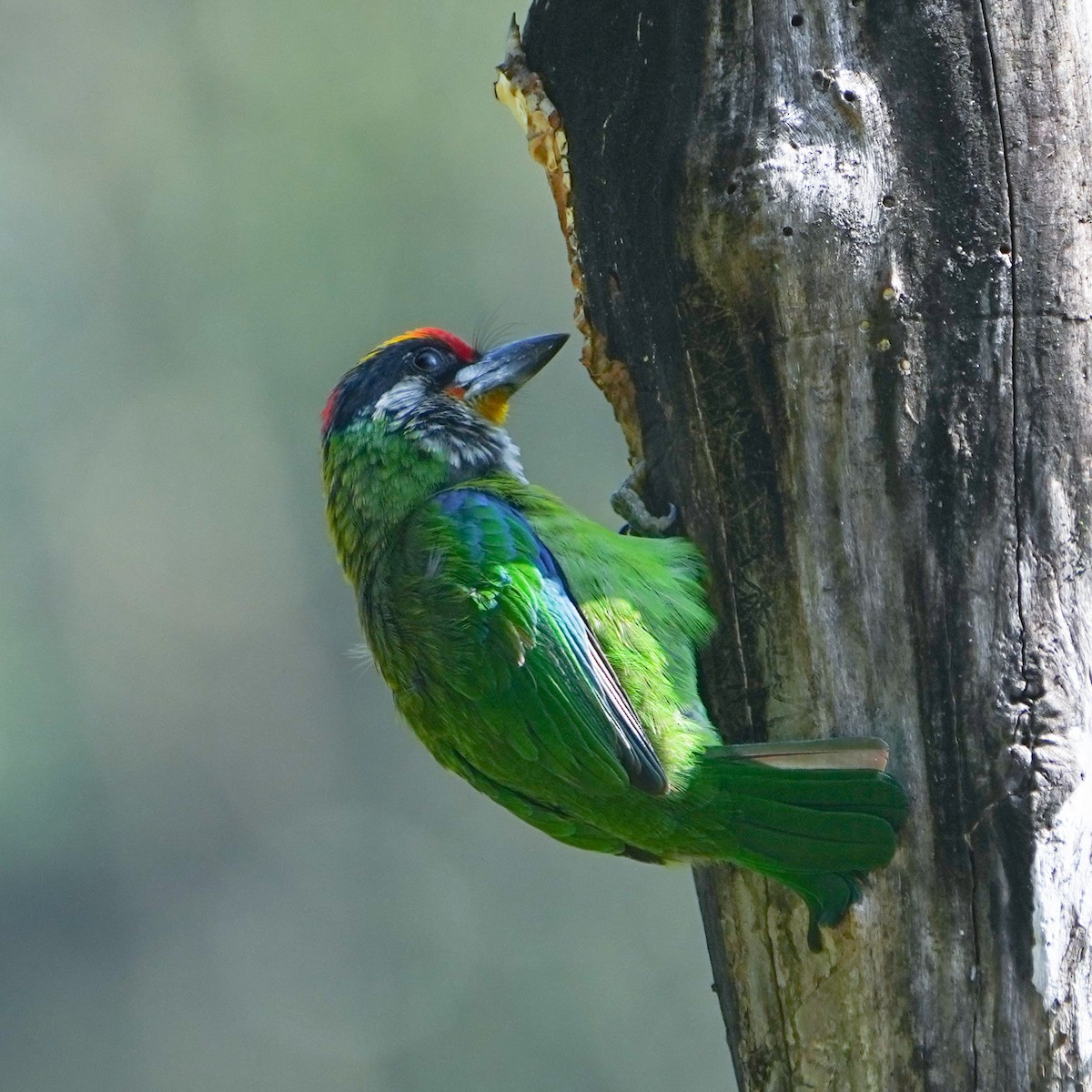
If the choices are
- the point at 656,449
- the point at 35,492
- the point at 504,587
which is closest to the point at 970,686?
the point at 656,449

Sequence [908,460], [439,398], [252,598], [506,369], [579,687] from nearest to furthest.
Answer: [908,460], [579,687], [439,398], [506,369], [252,598]

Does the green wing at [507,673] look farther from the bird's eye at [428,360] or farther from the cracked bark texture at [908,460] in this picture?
the bird's eye at [428,360]

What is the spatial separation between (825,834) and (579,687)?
697 mm

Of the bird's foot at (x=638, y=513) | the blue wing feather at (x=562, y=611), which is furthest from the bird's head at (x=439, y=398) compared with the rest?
the bird's foot at (x=638, y=513)

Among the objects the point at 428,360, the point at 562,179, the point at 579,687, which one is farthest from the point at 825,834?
the point at 428,360

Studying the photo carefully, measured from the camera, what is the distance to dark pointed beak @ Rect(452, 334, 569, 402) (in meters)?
4.12

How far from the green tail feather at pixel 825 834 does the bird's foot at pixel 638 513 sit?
0.58 m

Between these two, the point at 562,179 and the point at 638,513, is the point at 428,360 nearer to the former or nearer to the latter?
the point at 562,179

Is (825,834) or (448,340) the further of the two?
(448,340)

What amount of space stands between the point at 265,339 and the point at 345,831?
397 cm

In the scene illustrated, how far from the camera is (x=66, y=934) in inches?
383

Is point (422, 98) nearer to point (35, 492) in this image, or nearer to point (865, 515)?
point (35, 492)

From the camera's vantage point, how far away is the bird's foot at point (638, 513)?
3.10 metres

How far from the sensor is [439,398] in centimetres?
403
